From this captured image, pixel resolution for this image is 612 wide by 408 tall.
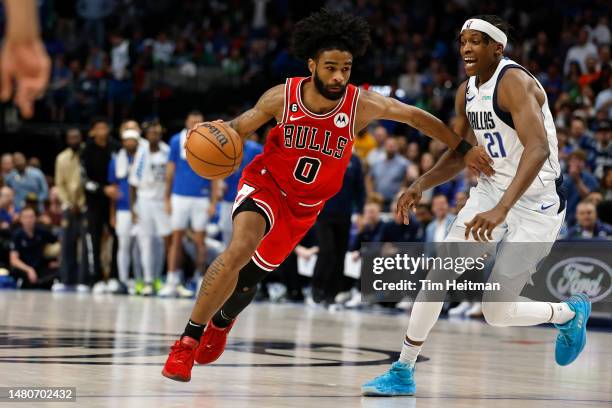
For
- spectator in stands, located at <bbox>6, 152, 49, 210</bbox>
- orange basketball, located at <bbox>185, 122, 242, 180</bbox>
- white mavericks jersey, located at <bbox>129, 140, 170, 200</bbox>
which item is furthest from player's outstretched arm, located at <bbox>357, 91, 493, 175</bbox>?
spectator in stands, located at <bbox>6, 152, 49, 210</bbox>

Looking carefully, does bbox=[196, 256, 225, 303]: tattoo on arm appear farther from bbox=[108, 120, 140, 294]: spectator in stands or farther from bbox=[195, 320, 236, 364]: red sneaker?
bbox=[108, 120, 140, 294]: spectator in stands

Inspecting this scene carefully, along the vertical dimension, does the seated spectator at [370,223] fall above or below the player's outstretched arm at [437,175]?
below

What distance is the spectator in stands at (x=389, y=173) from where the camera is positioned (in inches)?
578

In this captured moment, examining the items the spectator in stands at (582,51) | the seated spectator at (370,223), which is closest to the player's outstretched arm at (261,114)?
the seated spectator at (370,223)

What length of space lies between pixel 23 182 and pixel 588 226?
9397 mm

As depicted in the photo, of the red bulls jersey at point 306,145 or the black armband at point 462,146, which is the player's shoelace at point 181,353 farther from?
the black armband at point 462,146

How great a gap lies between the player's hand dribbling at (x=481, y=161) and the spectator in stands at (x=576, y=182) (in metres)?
6.31

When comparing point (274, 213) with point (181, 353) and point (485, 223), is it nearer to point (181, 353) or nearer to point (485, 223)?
point (181, 353)

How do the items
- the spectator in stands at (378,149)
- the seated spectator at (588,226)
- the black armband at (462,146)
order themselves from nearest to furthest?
the black armband at (462,146) → the seated spectator at (588,226) → the spectator in stands at (378,149)

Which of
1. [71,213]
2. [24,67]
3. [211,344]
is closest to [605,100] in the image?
[71,213]

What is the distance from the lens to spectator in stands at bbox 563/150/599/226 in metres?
12.4

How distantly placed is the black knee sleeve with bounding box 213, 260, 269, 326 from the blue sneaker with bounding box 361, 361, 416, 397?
36.9 inches

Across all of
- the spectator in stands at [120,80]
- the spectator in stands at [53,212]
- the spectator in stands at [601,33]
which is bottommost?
the spectator in stands at [53,212]

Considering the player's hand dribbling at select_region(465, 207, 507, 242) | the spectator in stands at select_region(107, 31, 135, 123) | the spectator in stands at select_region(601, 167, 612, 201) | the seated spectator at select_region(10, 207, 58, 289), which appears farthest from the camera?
the spectator in stands at select_region(107, 31, 135, 123)
